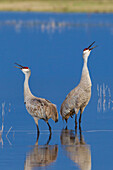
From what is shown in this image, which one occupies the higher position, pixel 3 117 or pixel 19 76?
pixel 19 76

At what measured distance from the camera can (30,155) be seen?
28.4 ft

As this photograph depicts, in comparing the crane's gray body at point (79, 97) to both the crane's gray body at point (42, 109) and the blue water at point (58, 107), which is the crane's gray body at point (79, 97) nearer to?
the blue water at point (58, 107)

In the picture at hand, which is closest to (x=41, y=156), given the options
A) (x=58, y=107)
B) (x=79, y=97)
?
(x=79, y=97)

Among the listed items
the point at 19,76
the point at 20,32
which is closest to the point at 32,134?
the point at 19,76

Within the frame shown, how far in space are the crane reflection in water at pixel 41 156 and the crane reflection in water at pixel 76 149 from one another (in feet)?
0.75

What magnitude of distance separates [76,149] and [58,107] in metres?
3.54

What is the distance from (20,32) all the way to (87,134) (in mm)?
25695

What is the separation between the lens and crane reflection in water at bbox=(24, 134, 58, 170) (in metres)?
8.16

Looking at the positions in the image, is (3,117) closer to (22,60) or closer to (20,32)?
(22,60)

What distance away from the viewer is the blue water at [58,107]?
8.46 metres

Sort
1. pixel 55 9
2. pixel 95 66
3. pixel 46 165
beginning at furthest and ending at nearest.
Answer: pixel 55 9 → pixel 95 66 → pixel 46 165

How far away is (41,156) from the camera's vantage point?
28.3 feet

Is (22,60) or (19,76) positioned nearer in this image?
(19,76)

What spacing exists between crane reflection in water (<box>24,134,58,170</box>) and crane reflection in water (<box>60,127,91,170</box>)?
0.23m
